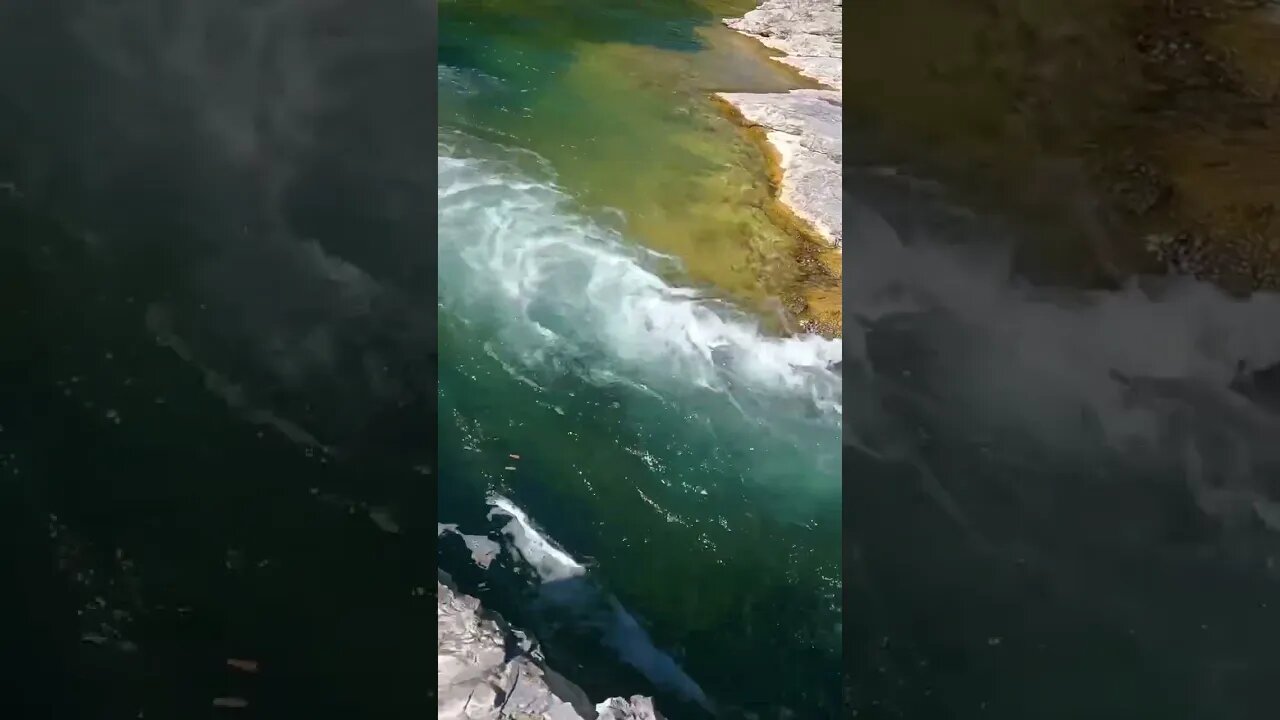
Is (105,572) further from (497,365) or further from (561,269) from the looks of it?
(561,269)

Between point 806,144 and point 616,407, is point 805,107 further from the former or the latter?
point 616,407

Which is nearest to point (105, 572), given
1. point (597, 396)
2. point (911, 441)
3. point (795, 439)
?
point (597, 396)

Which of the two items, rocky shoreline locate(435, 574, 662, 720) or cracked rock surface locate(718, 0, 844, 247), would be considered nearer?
rocky shoreline locate(435, 574, 662, 720)

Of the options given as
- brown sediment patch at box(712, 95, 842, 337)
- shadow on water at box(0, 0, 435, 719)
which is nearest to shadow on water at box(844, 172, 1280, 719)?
brown sediment patch at box(712, 95, 842, 337)

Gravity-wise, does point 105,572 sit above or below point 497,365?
below

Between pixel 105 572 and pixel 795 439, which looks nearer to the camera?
pixel 105 572

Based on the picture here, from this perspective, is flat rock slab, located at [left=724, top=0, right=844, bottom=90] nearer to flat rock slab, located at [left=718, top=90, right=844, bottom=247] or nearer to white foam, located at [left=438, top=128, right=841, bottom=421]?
flat rock slab, located at [left=718, top=90, right=844, bottom=247]

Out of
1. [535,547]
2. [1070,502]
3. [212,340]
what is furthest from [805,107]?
[212,340]
